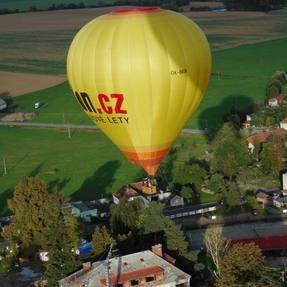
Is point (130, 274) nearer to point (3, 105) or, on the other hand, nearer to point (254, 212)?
point (254, 212)

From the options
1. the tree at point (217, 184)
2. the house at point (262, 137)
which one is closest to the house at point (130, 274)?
the tree at point (217, 184)

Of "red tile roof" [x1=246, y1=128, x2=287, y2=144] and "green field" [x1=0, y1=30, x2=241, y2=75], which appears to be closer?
"red tile roof" [x1=246, y1=128, x2=287, y2=144]

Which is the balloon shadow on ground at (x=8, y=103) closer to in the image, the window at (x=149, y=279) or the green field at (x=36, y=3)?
the window at (x=149, y=279)

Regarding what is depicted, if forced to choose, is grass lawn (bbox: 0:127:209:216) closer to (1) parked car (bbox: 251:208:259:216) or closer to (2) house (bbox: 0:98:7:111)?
(2) house (bbox: 0:98:7:111)

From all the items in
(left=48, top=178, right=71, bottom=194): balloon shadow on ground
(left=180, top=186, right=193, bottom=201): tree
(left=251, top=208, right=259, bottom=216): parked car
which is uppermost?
(left=180, top=186, right=193, bottom=201): tree

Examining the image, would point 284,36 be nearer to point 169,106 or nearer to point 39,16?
point 39,16

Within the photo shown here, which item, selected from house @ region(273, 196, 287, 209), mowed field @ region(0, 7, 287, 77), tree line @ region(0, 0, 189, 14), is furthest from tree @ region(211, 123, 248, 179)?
tree line @ region(0, 0, 189, 14)
